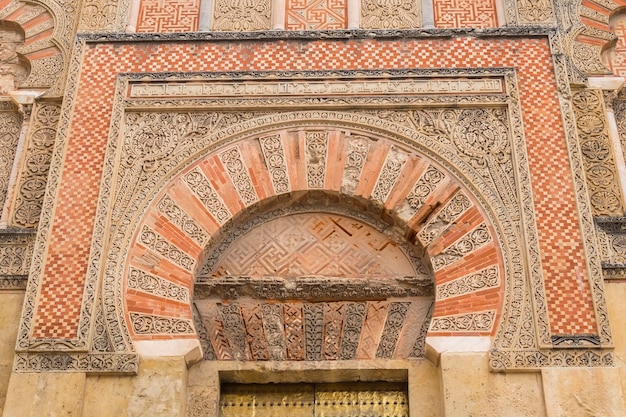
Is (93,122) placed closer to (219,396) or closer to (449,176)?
(219,396)

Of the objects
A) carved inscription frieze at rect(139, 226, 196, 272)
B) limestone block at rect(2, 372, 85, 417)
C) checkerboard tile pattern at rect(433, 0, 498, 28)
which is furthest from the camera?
checkerboard tile pattern at rect(433, 0, 498, 28)

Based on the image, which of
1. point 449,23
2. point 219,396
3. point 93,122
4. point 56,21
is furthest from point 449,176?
point 56,21

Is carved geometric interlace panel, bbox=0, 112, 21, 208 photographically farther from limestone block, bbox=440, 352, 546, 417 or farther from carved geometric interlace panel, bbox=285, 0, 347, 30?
limestone block, bbox=440, 352, 546, 417

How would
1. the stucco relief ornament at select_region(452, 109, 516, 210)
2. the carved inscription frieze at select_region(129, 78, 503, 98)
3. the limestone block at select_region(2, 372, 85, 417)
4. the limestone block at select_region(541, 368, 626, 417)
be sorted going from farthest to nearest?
the carved inscription frieze at select_region(129, 78, 503, 98), the stucco relief ornament at select_region(452, 109, 516, 210), the limestone block at select_region(2, 372, 85, 417), the limestone block at select_region(541, 368, 626, 417)

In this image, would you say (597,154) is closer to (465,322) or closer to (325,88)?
(465,322)

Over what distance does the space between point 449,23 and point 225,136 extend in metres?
2.10

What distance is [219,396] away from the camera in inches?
220

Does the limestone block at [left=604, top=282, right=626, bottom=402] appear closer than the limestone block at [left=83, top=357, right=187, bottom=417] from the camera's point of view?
No

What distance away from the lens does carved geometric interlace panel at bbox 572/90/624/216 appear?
6.09 m

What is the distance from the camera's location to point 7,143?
21.8 feet

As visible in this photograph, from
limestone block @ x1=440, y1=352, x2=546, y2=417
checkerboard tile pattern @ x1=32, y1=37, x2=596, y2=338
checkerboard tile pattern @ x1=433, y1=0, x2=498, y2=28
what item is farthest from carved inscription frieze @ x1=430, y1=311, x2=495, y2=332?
checkerboard tile pattern @ x1=433, y1=0, x2=498, y2=28

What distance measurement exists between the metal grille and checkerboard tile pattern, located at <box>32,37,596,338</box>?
3.68 feet

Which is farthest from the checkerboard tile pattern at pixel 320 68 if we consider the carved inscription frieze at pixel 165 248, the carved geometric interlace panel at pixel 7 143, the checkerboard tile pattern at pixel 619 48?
the checkerboard tile pattern at pixel 619 48

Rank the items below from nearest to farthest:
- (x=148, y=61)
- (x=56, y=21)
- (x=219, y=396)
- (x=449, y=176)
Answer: (x=219, y=396) < (x=449, y=176) < (x=148, y=61) < (x=56, y=21)
